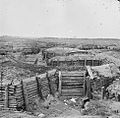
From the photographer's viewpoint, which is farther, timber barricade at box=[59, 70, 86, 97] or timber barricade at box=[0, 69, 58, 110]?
timber barricade at box=[59, 70, 86, 97]

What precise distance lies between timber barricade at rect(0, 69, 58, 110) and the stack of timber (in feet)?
2.68

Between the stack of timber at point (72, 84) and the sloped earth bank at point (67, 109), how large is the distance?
417mm

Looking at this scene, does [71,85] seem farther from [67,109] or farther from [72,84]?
[67,109]

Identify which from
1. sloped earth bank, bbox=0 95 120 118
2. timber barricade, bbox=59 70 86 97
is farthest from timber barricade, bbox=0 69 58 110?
timber barricade, bbox=59 70 86 97

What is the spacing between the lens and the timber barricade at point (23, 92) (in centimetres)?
1041

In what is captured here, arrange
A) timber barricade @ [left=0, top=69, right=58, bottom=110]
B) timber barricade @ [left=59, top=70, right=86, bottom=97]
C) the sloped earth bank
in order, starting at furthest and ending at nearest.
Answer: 1. timber barricade @ [left=59, top=70, right=86, bottom=97]
2. timber barricade @ [left=0, top=69, right=58, bottom=110]
3. the sloped earth bank

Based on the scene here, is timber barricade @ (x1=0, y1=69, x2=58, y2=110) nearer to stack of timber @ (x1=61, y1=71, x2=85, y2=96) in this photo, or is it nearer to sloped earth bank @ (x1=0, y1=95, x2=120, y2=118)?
sloped earth bank @ (x1=0, y1=95, x2=120, y2=118)

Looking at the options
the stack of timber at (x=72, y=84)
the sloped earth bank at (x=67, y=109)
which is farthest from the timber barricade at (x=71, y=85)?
the sloped earth bank at (x=67, y=109)

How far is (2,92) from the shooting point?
1048 cm

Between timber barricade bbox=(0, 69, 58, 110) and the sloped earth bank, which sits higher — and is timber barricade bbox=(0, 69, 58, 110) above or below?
above

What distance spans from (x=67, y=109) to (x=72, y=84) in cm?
189

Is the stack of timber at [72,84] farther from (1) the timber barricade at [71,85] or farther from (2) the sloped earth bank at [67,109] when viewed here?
(2) the sloped earth bank at [67,109]

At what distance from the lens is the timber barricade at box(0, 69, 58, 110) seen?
10408 mm

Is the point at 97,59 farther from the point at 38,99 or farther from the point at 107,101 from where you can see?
the point at 38,99
